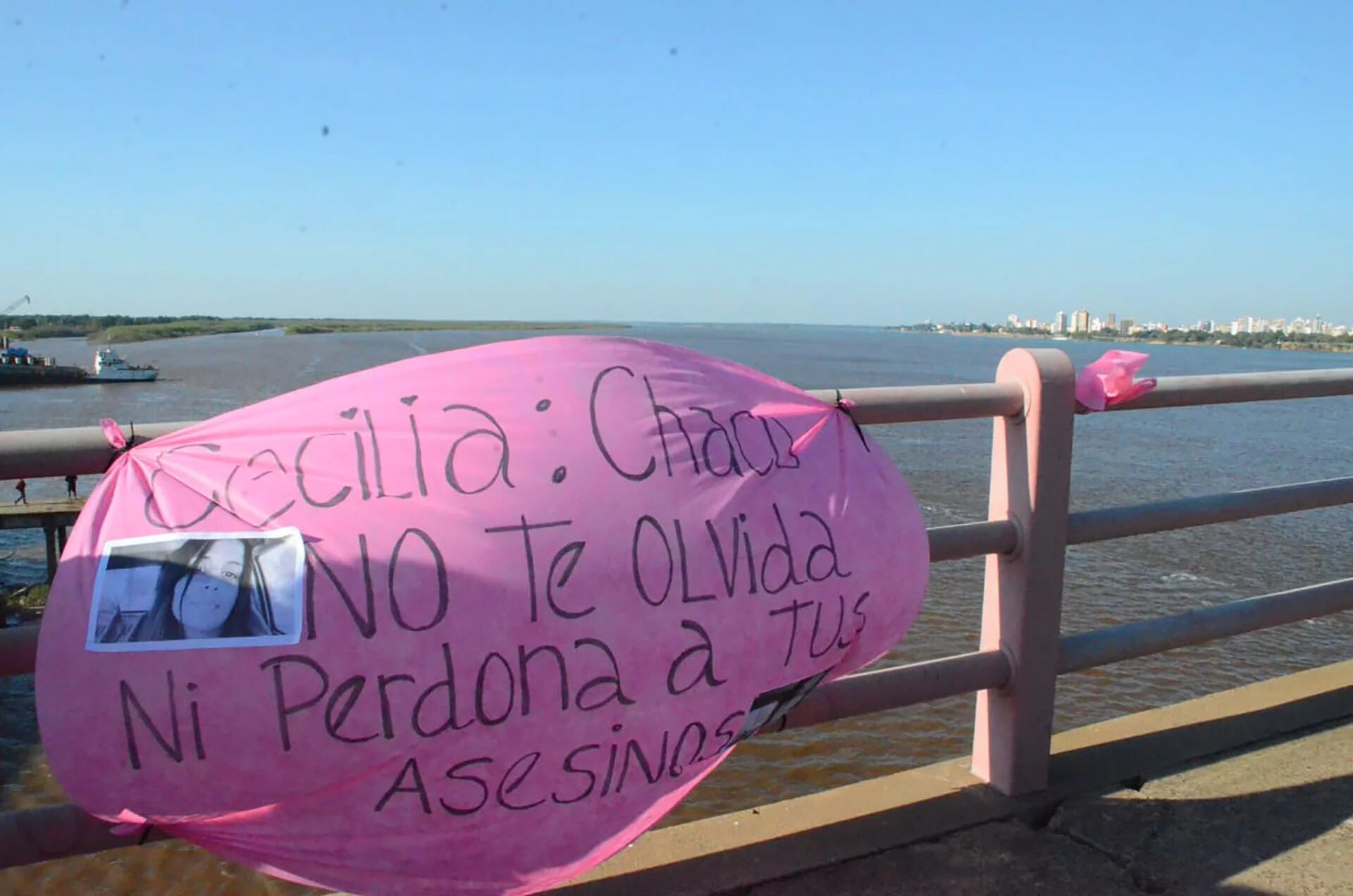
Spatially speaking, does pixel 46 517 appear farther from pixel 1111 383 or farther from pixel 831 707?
pixel 1111 383

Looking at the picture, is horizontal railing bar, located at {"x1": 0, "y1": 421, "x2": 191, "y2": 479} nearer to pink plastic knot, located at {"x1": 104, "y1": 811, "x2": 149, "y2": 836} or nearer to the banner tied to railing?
the banner tied to railing

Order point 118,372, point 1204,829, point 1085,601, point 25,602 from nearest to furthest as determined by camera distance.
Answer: point 1204,829 < point 1085,601 < point 25,602 < point 118,372

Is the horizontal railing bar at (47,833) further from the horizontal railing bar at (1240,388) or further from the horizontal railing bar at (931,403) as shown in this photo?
the horizontal railing bar at (1240,388)

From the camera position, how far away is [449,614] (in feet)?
5.72

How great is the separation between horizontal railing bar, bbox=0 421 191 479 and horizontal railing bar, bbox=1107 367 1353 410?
92.6 inches

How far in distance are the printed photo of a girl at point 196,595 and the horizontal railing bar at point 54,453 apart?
0.27 meters

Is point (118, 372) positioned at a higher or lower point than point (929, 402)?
lower

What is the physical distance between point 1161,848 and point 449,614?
1.98m

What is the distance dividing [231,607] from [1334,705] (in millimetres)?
3522

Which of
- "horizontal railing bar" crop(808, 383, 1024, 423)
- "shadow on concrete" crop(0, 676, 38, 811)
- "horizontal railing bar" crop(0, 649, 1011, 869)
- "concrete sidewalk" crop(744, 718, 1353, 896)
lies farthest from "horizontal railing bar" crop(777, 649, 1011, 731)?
"shadow on concrete" crop(0, 676, 38, 811)

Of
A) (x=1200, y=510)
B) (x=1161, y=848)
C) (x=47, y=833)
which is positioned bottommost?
(x=1161, y=848)

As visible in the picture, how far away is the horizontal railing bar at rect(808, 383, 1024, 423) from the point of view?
95.5 inches

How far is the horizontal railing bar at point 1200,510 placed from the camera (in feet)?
9.64

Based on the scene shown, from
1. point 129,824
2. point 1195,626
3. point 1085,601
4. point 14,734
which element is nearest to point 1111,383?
point 1195,626
